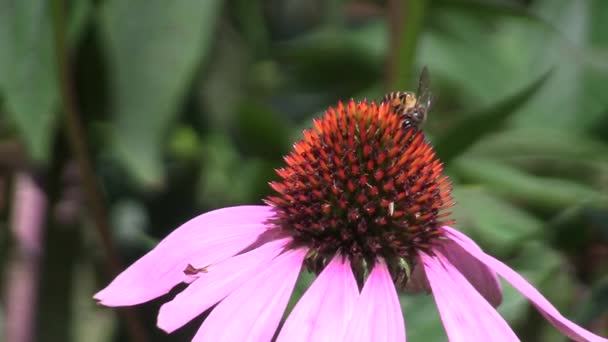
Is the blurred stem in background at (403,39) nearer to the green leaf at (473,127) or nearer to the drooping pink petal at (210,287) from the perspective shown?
the green leaf at (473,127)

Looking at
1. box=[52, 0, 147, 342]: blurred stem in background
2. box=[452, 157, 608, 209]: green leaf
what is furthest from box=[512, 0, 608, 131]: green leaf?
box=[52, 0, 147, 342]: blurred stem in background

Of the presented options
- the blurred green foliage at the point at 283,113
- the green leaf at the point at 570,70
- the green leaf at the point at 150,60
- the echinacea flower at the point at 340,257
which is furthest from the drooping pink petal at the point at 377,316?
the green leaf at the point at 570,70

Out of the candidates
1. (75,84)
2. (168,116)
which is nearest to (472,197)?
(168,116)

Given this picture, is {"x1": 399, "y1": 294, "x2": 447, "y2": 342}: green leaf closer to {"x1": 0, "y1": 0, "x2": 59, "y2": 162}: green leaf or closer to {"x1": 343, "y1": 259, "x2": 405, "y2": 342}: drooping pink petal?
{"x1": 343, "y1": 259, "x2": 405, "y2": 342}: drooping pink petal

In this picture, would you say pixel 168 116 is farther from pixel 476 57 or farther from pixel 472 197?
pixel 476 57

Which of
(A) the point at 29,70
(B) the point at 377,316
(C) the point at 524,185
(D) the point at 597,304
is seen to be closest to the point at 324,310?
(B) the point at 377,316

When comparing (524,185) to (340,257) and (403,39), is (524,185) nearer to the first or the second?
(403,39)

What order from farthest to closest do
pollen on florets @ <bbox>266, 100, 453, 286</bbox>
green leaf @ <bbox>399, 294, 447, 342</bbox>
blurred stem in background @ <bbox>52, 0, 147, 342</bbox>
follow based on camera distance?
blurred stem in background @ <bbox>52, 0, 147, 342</bbox>, green leaf @ <bbox>399, 294, 447, 342</bbox>, pollen on florets @ <bbox>266, 100, 453, 286</bbox>
